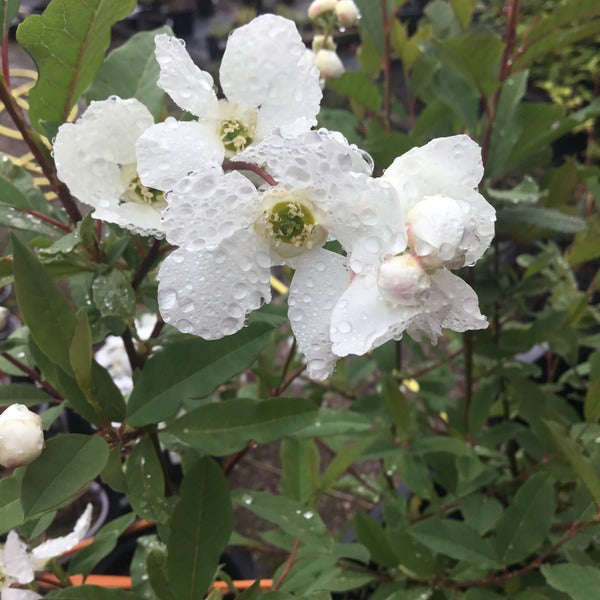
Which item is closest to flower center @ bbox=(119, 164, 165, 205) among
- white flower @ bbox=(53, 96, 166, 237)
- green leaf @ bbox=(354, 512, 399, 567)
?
white flower @ bbox=(53, 96, 166, 237)

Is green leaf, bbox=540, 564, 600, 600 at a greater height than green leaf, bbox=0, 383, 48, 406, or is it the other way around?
green leaf, bbox=0, 383, 48, 406

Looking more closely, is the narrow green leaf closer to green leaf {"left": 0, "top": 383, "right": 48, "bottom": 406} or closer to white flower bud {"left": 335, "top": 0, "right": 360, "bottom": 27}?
green leaf {"left": 0, "top": 383, "right": 48, "bottom": 406}

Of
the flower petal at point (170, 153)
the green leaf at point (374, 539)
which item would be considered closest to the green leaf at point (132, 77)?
the flower petal at point (170, 153)

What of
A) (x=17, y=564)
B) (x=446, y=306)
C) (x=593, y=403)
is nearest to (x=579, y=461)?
(x=593, y=403)

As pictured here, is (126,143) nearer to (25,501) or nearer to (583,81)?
(25,501)

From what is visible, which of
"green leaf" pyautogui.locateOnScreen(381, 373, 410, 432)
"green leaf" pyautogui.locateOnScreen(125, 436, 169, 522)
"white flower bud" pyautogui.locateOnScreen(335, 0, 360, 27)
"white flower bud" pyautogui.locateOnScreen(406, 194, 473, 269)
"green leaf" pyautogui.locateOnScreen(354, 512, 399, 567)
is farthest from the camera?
"green leaf" pyautogui.locateOnScreen(381, 373, 410, 432)

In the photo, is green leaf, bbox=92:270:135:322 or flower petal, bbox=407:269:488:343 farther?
green leaf, bbox=92:270:135:322

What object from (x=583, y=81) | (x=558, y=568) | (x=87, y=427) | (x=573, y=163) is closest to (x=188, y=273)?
(x=558, y=568)
